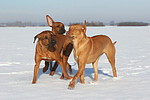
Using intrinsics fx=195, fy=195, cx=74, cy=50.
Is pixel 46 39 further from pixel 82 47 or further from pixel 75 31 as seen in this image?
pixel 82 47

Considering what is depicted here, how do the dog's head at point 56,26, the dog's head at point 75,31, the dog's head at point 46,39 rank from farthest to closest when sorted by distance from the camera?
the dog's head at point 56,26 < the dog's head at point 46,39 < the dog's head at point 75,31

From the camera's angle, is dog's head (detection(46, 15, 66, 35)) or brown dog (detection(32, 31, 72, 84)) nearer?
brown dog (detection(32, 31, 72, 84))

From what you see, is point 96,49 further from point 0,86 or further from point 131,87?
point 0,86

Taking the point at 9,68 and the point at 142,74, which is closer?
the point at 142,74

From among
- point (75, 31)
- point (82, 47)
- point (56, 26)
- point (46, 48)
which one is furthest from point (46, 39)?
point (56, 26)

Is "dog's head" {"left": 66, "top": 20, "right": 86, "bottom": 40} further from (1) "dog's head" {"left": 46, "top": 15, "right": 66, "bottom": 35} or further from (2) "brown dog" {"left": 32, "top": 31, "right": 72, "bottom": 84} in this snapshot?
(1) "dog's head" {"left": 46, "top": 15, "right": 66, "bottom": 35}

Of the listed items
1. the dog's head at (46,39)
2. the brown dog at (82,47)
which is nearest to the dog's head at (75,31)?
→ the brown dog at (82,47)

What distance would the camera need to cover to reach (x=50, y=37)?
5.46m

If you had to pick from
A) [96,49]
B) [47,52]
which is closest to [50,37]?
[47,52]

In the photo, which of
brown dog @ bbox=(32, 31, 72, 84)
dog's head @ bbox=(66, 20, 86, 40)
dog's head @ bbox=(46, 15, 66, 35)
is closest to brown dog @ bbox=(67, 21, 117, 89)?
dog's head @ bbox=(66, 20, 86, 40)

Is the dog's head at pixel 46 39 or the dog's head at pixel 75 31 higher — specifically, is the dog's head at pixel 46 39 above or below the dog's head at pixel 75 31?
below

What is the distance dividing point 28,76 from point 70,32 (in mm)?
2623

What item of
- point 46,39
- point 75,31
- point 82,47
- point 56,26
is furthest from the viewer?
point 56,26

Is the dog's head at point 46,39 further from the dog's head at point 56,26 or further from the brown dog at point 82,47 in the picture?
the dog's head at point 56,26
